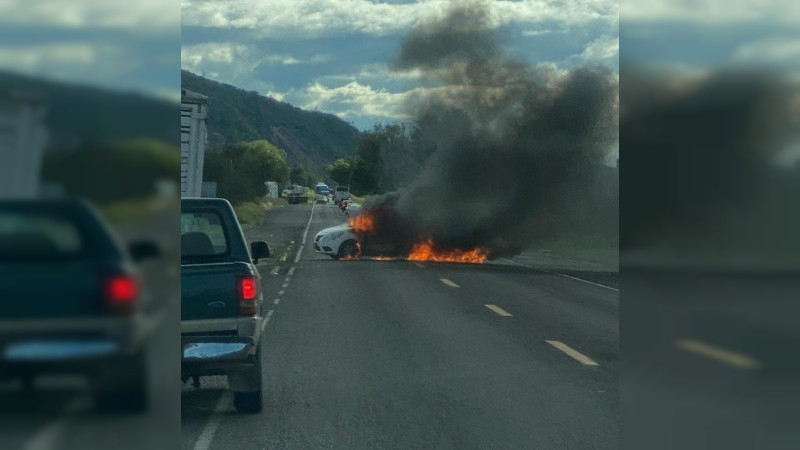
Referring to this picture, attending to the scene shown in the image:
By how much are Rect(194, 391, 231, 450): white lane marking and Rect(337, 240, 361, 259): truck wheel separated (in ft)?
76.2

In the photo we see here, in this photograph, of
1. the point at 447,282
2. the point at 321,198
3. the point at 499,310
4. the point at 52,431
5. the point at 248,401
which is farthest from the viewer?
the point at 321,198

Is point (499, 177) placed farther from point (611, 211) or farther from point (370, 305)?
point (611, 211)

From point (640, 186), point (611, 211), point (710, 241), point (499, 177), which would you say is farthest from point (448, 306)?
point (499, 177)

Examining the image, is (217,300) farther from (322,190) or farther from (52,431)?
(322,190)

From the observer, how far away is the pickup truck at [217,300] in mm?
6832

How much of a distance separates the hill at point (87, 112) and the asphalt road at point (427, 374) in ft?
16.8

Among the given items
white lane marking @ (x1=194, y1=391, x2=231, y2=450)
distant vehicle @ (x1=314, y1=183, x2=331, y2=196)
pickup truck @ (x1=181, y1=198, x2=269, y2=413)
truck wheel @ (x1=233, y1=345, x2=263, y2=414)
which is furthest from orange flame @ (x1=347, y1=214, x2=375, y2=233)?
distant vehicle @ (x1=314, y1=183, x2=331, y2=196)

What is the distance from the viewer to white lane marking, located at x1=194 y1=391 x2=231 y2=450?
677cm

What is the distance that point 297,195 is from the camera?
101562 mm

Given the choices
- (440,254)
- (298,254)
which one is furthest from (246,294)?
(298,254)

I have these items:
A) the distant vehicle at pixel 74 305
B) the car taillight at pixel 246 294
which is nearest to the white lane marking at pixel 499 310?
the car taillight at pixel 246 294

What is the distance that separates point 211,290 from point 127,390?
499 cm

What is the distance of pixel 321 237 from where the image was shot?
104ft

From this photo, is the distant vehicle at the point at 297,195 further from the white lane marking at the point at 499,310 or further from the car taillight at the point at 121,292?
the car taillight at the point at 121,292
